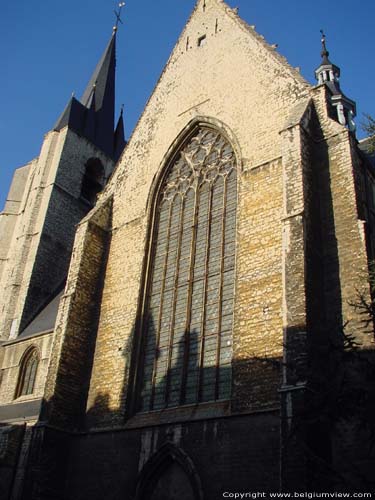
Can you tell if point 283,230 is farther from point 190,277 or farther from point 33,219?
point 33,219

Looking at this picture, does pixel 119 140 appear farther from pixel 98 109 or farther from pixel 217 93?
pixel 217 93

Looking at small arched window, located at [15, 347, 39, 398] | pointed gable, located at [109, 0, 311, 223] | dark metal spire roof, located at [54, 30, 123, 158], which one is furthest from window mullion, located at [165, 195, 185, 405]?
dark metal spire roof, located at [54, 30, 123, 158]

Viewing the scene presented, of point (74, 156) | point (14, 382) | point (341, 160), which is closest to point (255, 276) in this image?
point (341, 160)

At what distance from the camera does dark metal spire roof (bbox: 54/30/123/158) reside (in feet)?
74.5

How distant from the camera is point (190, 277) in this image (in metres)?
11.3

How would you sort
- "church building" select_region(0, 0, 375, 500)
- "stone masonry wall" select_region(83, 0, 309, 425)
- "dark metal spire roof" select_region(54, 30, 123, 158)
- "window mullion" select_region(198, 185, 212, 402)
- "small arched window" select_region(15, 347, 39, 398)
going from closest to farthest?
"church building" select_region(0, 0, 375, 500) → "stone masonry wall" select_region(83, 0, 309, 425) → "window mullion" select_region(198, 185, 212, 402) → "small arched window" select_region(15, 347, 39, 398) → "dark metal spire roof" select_region(54, 30, 123, 158)

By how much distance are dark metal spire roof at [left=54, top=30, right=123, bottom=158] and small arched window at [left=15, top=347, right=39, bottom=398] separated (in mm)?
10253

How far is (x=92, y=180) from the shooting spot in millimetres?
22766

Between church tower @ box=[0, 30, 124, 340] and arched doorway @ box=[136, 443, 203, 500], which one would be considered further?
church tower @ box=[0, 30, 124, 340]

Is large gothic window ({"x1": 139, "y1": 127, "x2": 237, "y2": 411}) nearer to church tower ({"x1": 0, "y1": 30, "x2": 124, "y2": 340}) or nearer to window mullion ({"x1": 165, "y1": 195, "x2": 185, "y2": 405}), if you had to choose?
window mullion ({"x1": 165, "y1": 195, "x2": 185, "y2": 405})

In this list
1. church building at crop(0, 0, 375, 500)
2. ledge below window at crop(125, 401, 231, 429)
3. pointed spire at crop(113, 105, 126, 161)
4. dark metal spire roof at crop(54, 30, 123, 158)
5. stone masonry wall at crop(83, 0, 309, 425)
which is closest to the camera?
church building at crop(0, 0, 375, 500)

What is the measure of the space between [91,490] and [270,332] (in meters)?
4.25

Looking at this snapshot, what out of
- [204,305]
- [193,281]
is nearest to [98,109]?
[193,281]

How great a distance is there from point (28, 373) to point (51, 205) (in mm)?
6875
